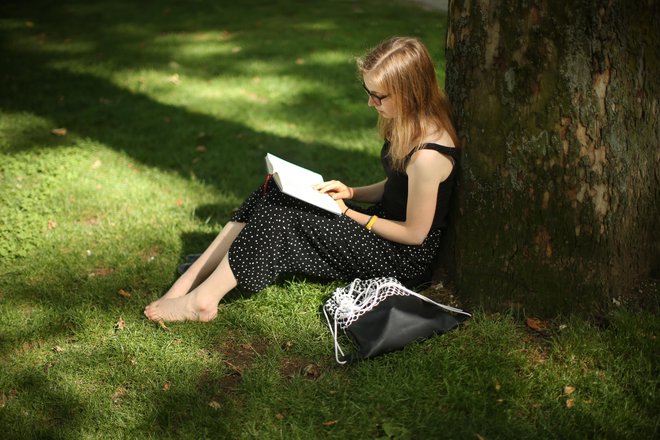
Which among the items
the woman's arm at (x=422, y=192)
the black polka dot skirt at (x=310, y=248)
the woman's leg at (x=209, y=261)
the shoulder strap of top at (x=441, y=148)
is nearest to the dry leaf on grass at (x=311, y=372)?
the black polka dot skirt at (x=310, y=248)

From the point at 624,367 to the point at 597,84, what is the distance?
1146mm

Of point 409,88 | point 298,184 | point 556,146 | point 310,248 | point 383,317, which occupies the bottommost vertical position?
point 383,317

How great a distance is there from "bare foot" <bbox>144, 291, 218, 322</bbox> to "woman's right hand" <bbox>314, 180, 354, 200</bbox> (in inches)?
30.4

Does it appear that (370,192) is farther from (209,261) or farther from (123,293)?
(123,293)

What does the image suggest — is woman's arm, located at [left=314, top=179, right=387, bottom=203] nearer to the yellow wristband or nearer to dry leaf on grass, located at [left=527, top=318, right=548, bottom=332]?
the yellow wristband

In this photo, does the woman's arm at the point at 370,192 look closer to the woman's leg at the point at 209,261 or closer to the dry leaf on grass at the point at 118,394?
the woman's leg at the point at 209,261

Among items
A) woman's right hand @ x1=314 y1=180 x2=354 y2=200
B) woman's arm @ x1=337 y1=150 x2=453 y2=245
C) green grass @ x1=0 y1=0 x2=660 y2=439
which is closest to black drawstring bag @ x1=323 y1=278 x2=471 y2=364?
green grass @ x1=0 y1=0 x2=660 y2=439

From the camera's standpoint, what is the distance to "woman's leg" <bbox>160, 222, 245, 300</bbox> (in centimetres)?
323

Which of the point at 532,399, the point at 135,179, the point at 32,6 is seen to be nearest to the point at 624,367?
the point at 532,399

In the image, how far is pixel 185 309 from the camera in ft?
10.0

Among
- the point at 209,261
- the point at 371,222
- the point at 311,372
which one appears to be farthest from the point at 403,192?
the point at 209,261

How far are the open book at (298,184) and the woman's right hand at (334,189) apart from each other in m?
0.05

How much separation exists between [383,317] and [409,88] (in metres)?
1.02

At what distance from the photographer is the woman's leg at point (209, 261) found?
10.6 ft
